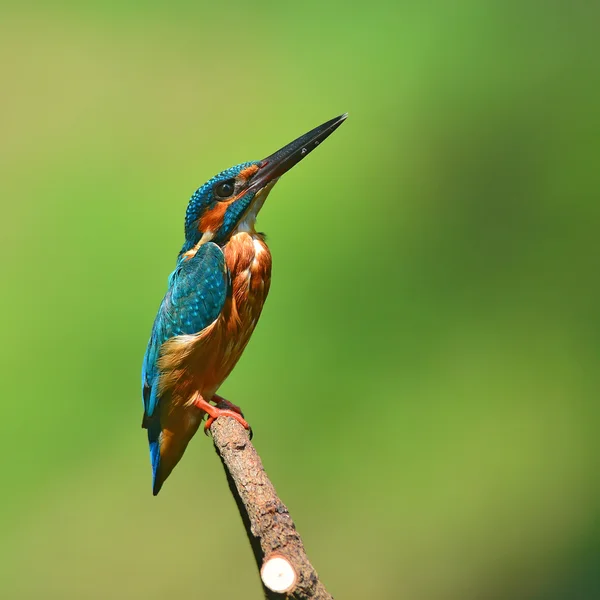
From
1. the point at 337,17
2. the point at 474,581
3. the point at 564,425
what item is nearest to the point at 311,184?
A: the point at 337,17

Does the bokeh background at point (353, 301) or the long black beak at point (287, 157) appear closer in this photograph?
the long black beak at point (287, 157)

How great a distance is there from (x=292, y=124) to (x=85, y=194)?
83 centimetres

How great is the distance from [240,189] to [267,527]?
32.9 inches

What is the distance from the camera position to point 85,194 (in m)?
3.02

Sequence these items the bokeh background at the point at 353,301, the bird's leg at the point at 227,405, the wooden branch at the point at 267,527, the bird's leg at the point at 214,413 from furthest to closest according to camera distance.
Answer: the bokeh background at the point at 353,301
the bird's leg at the point at 227,405
the bird's leg at the point at 214,413
the wooden branch at the point at 267,527

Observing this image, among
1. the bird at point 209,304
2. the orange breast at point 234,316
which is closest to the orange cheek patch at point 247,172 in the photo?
the bird at point 209,304

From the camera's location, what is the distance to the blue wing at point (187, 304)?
1.79 metres

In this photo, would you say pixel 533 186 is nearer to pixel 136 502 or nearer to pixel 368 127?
pixel 368 127

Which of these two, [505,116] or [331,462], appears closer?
[331,462]

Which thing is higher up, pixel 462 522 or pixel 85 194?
pixel 85 194

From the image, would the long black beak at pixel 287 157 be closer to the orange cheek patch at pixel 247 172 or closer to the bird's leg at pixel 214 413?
the orange cheek patch at pixel 247 172

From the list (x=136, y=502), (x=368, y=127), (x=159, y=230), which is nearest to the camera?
(x=136, y=502)

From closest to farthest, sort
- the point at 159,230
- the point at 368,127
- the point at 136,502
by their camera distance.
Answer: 1. the point at 136,502
2. the point at 159,230
3. the point at 368,127

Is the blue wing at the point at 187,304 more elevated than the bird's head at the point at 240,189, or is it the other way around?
the bird's head at the point at 240,189
